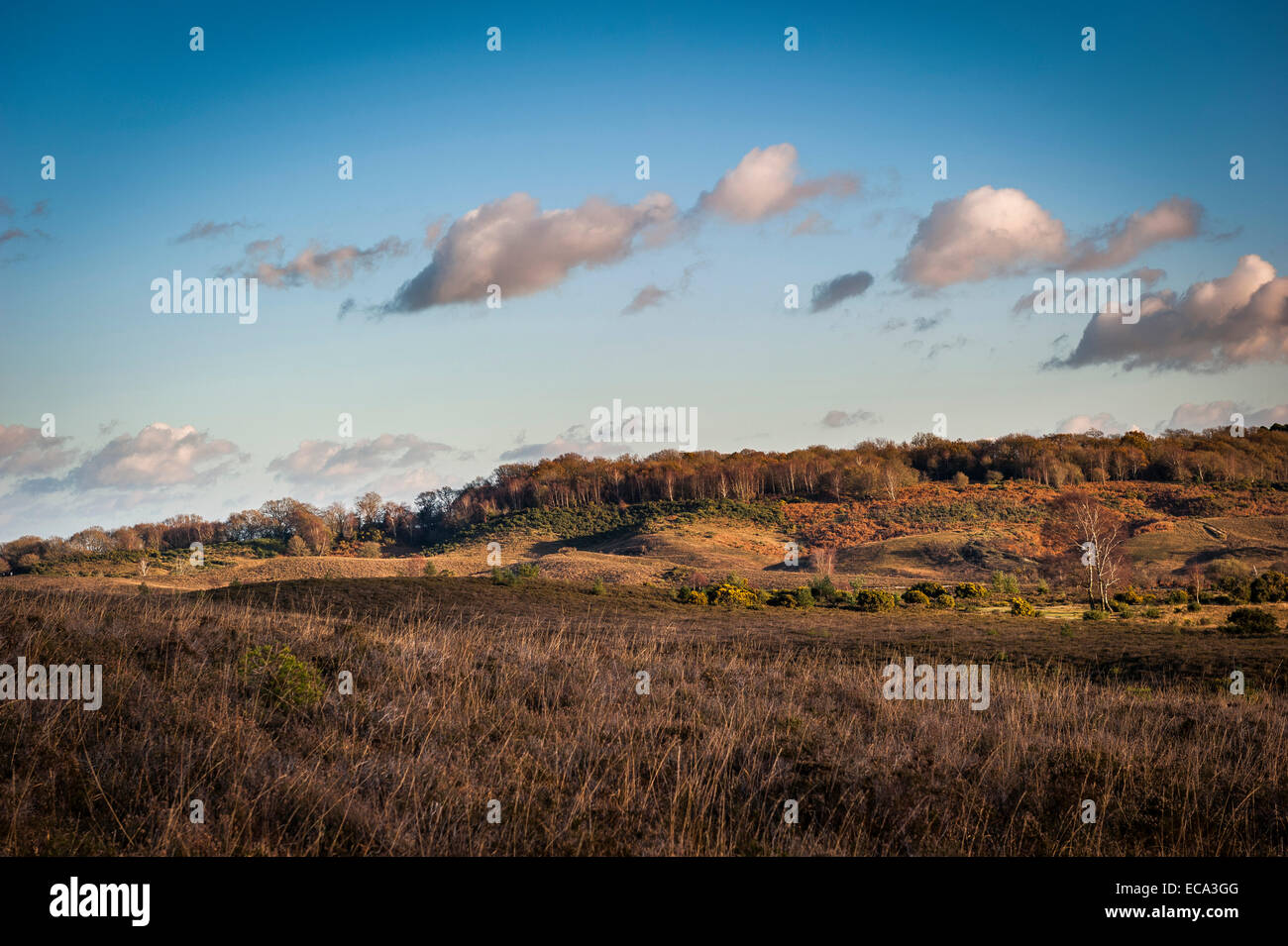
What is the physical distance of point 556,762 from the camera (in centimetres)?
665

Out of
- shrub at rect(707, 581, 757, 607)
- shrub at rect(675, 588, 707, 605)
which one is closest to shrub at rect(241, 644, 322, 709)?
shrub at rect(675, 588, 707, 605)

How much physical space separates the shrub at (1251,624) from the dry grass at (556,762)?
16.5 metres

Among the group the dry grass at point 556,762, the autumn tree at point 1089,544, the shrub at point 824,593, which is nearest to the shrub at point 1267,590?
the autumn tree at point 1089,544

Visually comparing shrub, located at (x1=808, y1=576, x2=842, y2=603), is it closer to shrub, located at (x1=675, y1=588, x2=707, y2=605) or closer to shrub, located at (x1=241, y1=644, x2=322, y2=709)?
shrub, located at (x1=675, y1=588, x2=707, y2=605)

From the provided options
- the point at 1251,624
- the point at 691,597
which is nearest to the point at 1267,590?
the point at 1251,624

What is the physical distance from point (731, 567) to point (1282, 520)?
46630 mm

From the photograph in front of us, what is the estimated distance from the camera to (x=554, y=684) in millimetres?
9867

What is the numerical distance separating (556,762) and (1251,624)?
2706cm

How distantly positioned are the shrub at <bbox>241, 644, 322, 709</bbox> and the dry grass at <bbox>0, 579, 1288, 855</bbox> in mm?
117

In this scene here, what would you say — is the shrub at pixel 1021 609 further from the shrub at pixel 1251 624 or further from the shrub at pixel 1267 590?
the shrub at pixel 1267 590

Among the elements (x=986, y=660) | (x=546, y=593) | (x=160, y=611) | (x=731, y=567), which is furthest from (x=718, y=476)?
(x=160, y=611)

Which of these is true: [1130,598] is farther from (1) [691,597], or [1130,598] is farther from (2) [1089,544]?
(1) [691,597]

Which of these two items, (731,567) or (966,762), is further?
(731,567)
